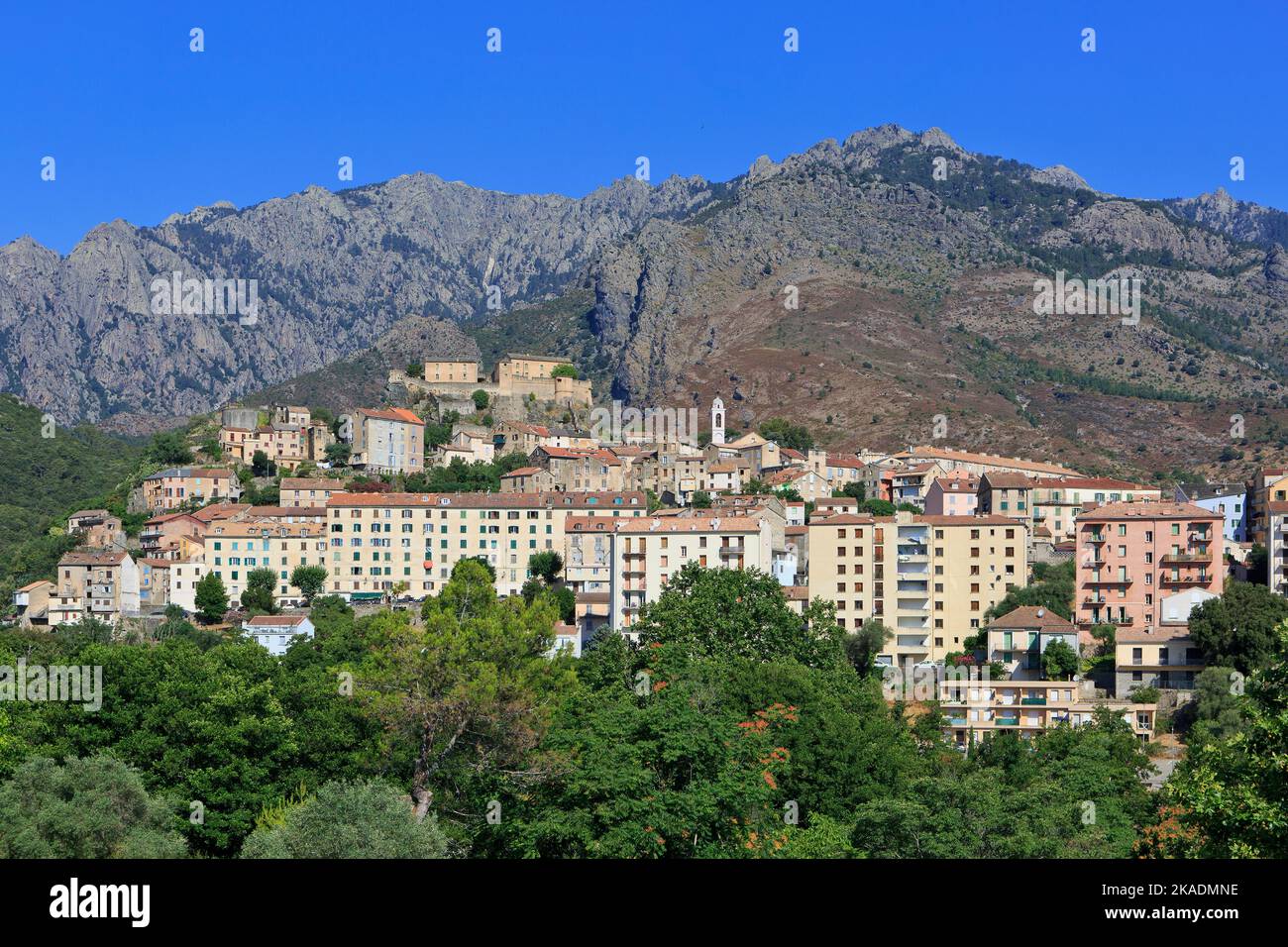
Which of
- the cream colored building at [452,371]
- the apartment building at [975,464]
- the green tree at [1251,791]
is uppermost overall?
the cream colored building at [452,371]

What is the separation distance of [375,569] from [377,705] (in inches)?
2354

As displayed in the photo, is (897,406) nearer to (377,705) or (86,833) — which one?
(377,705)

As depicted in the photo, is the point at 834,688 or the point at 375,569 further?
the point at 375,569

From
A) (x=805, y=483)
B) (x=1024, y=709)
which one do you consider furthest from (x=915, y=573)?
(x=805, y=483)

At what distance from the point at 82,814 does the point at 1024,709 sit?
42832 millimetres

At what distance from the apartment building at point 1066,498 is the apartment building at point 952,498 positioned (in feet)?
13.2

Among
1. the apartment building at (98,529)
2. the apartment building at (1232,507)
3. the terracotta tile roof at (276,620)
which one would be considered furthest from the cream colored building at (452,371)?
the apartment building at (1232,507)

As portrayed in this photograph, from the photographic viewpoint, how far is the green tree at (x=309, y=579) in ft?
319

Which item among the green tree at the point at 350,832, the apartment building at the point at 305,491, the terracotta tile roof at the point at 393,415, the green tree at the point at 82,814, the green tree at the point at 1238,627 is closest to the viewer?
the green tree at the point at 350,832

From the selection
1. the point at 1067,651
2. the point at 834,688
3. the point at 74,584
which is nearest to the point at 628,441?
the point at 74,584

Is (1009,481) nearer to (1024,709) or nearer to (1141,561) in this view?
(1141,561)

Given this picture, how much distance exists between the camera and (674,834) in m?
28.2

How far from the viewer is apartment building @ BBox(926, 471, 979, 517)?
100250 millimetres

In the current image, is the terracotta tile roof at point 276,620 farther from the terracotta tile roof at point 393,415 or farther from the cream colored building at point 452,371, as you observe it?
the cream colored building at point 452,371
